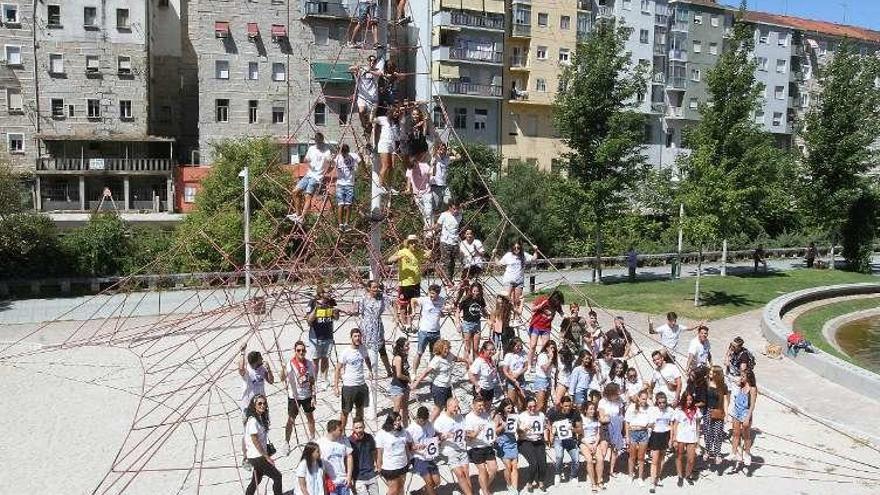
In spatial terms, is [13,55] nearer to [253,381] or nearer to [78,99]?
[78,99]

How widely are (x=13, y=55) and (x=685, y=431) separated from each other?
41.8m

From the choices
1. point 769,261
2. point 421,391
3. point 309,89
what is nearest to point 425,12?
point 309,89

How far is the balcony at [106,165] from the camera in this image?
139ft

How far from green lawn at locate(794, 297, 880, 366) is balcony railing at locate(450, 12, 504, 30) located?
2610 centimetres

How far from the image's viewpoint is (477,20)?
4584cm

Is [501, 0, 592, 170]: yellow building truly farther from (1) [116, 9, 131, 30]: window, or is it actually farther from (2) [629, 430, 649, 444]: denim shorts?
(2) [629, 430, 649, 444]: denim shorts

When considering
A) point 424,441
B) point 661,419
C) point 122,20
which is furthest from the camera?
point 122,20

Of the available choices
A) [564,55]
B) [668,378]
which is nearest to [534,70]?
[564,55]

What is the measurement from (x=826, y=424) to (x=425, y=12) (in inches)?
1434

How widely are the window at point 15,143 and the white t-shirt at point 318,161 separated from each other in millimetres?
36204

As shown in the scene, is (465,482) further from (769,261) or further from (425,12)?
(425,12)

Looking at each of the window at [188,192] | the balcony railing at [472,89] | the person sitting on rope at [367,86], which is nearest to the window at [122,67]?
the window at [188,192]

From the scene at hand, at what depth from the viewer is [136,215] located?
43.4 metres

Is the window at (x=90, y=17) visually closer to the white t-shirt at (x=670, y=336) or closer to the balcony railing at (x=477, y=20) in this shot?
the balcony railing at (x=477, y=20)
